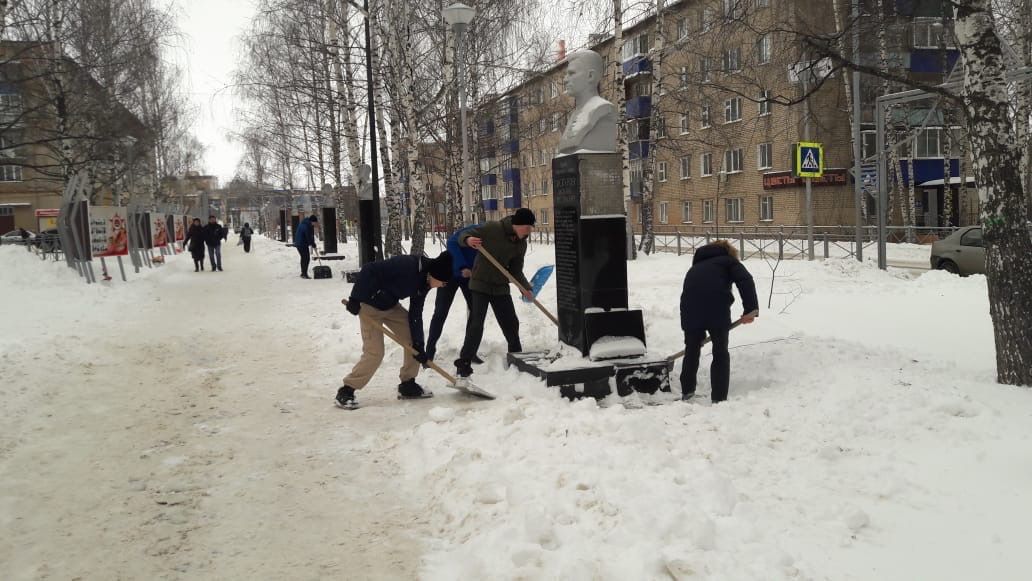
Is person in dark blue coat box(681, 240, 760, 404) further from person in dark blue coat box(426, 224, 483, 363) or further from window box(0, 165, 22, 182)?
window box(0, 165, 22, 182)

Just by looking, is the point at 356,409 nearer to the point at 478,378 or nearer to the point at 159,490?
the point at 478,378

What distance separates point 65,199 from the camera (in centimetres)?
1653

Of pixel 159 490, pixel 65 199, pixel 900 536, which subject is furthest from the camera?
pixel 65 199

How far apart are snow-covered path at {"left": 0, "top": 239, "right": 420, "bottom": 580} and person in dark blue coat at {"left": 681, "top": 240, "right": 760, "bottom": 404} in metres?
2.61

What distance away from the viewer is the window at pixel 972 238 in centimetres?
1426

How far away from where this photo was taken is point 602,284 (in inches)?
263

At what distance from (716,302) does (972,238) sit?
37.1ft

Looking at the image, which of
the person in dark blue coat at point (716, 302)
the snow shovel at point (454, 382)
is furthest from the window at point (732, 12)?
the snow shovel at point (454, 382)

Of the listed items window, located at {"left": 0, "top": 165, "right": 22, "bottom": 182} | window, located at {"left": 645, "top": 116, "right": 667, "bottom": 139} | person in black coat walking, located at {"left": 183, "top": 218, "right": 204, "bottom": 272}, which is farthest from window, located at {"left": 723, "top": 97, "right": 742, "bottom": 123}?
window, located at {"left": 0, "top": 165, "right": 22, "bottom": 182}

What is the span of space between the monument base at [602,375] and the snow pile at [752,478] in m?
0.16

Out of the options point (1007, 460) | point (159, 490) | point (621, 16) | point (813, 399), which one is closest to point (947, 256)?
point (621, 16)

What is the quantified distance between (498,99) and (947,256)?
45.4 ft

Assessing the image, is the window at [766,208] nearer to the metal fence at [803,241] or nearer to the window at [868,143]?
the metal fence at [803,241]

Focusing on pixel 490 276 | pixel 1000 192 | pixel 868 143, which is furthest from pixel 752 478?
pixel 868 143
